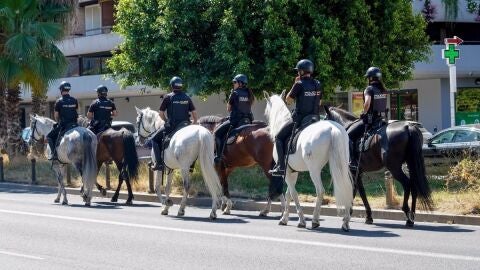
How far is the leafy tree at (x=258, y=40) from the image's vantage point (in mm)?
20984

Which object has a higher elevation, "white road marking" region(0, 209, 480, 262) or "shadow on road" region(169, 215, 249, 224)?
"white road marking" region(0, 209, 480, 262)

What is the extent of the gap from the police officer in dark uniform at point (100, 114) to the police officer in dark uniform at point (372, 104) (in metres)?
7.12

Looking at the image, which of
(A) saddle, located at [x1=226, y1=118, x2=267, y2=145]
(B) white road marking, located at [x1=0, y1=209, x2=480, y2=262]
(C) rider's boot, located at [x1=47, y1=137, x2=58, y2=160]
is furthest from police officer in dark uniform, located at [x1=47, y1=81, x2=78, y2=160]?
(A) saddle, located at [x1=226, y1=118, x2=267, y2=145]

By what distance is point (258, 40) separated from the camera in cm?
2170

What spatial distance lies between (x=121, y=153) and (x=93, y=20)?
32.9 m

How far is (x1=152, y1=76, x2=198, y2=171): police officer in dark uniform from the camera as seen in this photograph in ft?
51.2

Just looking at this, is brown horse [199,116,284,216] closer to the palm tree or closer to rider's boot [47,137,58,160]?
rider's boot [47,137,58,160]

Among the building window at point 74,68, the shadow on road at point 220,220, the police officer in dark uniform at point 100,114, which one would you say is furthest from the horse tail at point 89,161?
the building window at point 74,68

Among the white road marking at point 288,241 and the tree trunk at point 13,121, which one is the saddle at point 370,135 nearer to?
the white road marking at point 288,241

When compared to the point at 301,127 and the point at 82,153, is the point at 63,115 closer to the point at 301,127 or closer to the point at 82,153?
the point at 82,153

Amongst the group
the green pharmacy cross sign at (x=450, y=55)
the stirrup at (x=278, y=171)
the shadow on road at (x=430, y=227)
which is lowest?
the shadow on road at (x=430, y=227)

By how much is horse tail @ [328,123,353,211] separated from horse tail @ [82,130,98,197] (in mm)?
7106

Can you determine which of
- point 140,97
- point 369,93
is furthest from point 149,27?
point 140,97

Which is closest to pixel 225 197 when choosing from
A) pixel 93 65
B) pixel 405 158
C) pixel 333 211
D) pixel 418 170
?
pixel 333 211
